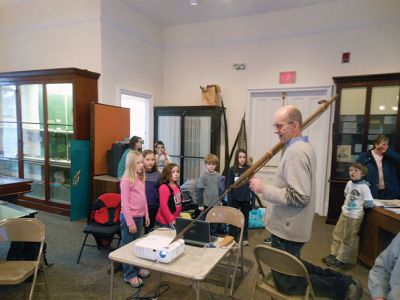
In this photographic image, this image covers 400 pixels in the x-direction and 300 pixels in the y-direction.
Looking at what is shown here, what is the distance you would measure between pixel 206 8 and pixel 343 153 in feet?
10.9

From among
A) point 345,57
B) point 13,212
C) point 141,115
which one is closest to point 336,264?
point 345,57

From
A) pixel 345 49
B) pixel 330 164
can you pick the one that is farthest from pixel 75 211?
pixel 345 49

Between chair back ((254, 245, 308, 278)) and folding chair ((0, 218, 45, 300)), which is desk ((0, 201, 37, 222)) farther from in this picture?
chair back ((254, 245, 308, 278))

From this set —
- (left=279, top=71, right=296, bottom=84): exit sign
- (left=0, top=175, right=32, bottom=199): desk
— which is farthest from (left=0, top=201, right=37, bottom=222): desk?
(left=279, top=71, right=296, bottom=84): exit sign

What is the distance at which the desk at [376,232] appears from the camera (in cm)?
260

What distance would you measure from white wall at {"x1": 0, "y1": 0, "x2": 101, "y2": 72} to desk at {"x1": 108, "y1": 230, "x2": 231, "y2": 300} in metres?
3.42

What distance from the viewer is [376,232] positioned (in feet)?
9.25

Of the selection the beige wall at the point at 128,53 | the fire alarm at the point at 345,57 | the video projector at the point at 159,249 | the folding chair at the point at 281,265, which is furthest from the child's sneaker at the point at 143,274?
the fire alarm at the point at 345,57

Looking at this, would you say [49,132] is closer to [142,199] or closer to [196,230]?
[142,199]

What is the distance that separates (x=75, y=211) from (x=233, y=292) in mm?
2679

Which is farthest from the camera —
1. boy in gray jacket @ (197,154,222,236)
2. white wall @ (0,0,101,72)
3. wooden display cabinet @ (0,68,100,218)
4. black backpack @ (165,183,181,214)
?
white wall @ (0,0,101,72)

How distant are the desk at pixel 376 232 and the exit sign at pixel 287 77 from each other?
259 cm

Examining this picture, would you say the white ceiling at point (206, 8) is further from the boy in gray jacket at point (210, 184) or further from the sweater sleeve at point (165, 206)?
the sweater sleeve at point (165, 206)

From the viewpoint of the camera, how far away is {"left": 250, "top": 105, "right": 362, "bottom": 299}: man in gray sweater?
1.55 meters
